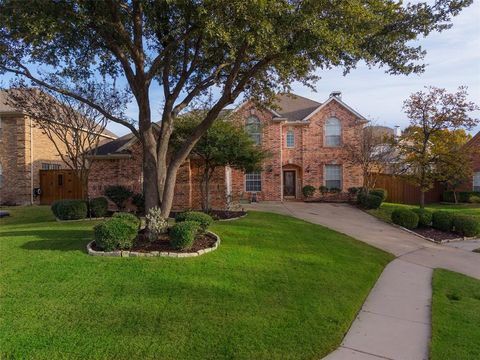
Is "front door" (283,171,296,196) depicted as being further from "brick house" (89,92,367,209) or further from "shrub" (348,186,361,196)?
"shrub" (348,186,361,196)

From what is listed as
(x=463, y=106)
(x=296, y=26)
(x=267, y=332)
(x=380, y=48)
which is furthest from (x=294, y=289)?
(x=463, y=106)

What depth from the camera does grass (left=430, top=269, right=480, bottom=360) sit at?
4578 mm

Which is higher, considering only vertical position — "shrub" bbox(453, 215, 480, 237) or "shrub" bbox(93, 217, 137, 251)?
"shrub" bbox(93, 217, 137, 251)

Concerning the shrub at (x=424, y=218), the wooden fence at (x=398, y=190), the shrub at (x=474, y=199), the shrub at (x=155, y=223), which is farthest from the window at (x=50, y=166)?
the shrub at (x=474, y=199)

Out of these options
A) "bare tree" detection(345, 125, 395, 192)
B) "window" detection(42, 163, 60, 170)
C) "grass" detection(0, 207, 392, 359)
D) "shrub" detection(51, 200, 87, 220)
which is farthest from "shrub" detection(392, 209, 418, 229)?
"window" detection(42, 163, 60, 170)

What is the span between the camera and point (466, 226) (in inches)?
548

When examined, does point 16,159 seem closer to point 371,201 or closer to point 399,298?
point 371,201

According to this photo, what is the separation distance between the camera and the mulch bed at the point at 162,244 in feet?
26.6

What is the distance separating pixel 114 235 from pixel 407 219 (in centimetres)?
1176

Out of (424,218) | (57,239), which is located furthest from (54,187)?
(424,218)

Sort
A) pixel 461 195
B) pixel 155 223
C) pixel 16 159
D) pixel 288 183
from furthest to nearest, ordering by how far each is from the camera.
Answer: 1. pixel 461 195
2. pixel 288 183
3. pixel 16 159
4. pixel 155 223

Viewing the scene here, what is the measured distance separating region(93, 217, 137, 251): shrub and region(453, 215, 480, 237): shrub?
1223 cm

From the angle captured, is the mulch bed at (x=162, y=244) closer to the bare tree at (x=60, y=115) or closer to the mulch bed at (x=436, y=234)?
the bare tree at (x=60, y=115)

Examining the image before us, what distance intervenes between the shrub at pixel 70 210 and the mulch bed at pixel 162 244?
18.2 feet
